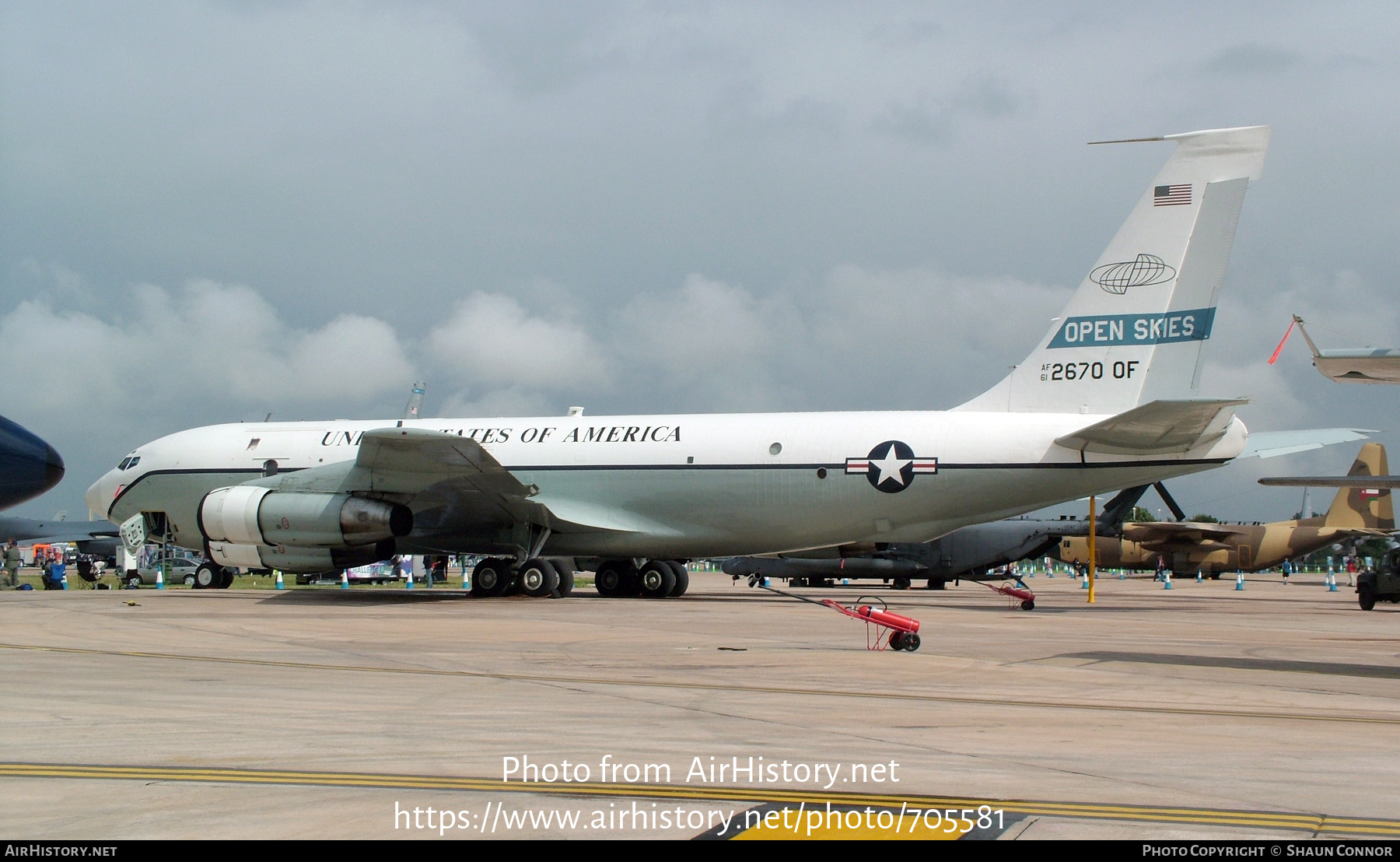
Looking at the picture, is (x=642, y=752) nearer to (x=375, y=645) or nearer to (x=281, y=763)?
(x=281, y=763)

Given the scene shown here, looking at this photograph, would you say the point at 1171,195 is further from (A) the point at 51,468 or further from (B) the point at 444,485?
(A) the point at 51,468

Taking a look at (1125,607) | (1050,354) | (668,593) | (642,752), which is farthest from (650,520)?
(642,752)

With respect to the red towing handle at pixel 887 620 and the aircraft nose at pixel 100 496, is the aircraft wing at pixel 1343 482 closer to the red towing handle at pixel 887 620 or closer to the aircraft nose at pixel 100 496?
the red towing handle at pixel 887 620

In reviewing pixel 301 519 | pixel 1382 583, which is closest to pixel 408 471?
pixel 301 519

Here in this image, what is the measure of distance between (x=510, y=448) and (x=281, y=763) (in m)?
19.6

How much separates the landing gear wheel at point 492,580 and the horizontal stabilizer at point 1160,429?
11460mm

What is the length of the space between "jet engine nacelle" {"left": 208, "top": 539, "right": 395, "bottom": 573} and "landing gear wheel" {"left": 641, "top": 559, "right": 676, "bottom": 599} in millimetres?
5749

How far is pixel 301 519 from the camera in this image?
2269 cm

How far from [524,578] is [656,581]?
3.51 metres

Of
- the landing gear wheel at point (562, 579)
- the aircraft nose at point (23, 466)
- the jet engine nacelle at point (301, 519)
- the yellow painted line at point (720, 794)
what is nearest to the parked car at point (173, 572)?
the jet engine nacelle at point (301, 519)

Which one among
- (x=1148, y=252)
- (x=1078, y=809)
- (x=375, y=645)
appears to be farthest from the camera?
(x=1148, y=252)

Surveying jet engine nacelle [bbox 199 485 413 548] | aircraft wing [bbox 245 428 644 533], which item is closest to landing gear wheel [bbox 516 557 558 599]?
aircraft wing [bbox 245 428 644 533]

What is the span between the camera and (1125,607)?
24500mm

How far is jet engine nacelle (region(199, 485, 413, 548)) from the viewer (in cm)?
2264
